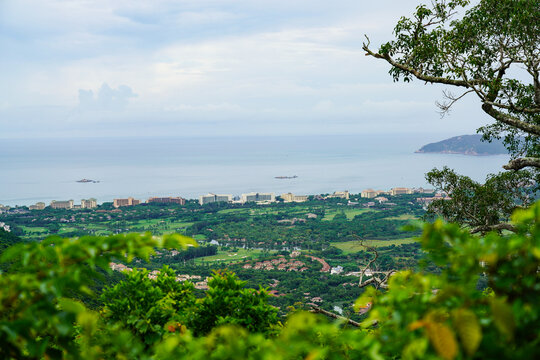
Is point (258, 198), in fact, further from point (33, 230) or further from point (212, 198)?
point (33, 230)

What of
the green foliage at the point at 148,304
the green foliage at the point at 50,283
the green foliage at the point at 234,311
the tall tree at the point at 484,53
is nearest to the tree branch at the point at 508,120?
the tall tree at the point at 484,53

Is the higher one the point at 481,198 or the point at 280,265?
the point at 481,198

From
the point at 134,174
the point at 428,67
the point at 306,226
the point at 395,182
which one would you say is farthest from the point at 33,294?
the point at 134,174

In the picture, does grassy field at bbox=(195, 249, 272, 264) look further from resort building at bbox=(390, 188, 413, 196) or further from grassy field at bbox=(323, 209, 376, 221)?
resort building at bbox=(390, 188, 413, 196)

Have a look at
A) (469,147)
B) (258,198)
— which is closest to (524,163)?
(258,198)

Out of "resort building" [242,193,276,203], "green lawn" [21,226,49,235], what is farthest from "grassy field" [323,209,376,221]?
"green lawn" [21,226,49,235]

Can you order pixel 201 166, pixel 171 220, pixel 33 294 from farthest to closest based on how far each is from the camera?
pixel 201 166
pixel 171 220
pixel 33 294

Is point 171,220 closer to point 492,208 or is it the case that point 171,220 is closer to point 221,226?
point 221,226
